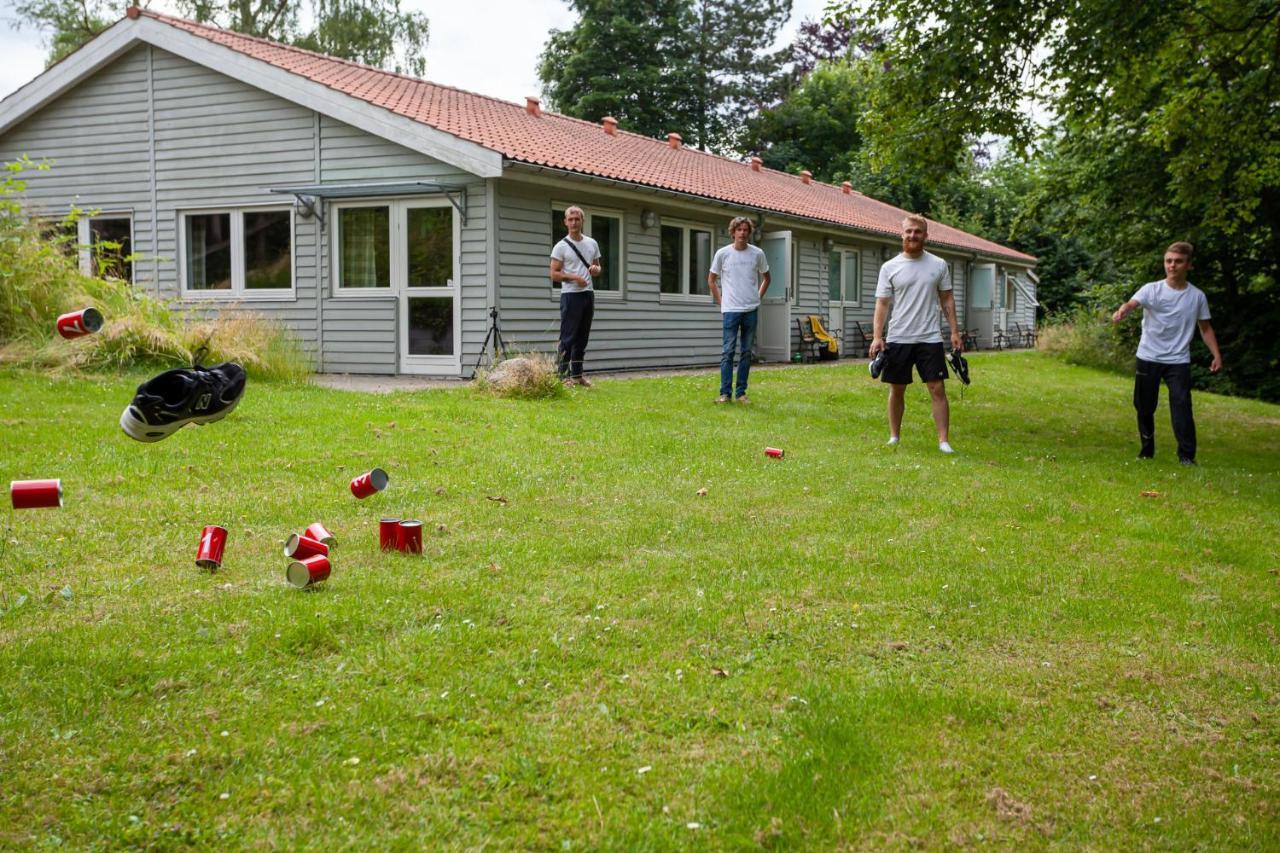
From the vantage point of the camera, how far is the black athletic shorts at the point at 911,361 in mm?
8219

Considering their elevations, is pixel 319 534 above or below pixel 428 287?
below

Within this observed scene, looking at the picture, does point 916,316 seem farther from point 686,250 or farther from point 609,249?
point 686,250

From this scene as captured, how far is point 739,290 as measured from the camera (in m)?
10.7

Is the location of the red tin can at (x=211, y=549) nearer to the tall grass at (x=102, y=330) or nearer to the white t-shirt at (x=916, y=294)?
the white t-shirt at (x=916, y=294)

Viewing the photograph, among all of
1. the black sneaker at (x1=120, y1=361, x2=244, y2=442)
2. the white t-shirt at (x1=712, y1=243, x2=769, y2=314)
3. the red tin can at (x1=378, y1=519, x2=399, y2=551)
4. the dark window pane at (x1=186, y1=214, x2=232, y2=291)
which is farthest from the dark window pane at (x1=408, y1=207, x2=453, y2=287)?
the black sneaker at (x1=120, y1=361, x2=244, y2=442)

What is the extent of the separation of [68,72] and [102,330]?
7205mm

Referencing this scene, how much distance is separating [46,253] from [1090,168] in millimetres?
15179

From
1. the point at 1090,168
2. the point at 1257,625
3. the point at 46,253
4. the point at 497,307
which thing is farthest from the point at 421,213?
the point at 1257,625

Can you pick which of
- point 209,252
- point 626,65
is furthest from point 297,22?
point 209,252

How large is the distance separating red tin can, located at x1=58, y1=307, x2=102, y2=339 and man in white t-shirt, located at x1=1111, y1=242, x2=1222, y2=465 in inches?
287

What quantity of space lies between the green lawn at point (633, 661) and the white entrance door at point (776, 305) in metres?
12.4

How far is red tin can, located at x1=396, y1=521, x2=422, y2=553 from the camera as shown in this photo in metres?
4.63

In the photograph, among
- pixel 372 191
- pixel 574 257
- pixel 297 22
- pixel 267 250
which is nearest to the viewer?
pixel 574 257

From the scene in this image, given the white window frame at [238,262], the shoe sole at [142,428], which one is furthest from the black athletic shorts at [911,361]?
the white window frame at [238,262]
